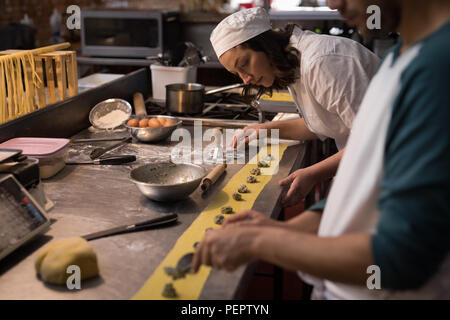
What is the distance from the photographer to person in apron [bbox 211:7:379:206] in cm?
169

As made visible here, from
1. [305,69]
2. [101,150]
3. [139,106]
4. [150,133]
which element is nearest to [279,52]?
[305,69]

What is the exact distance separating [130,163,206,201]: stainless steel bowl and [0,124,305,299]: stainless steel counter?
0.14ft

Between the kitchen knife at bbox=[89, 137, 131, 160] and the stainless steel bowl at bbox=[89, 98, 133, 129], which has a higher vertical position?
the stainless steel bowl at bbox=[89, 98, 133, 129]

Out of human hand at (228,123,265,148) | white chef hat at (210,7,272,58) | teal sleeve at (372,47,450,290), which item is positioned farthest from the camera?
human hand at (228,123,265,148)

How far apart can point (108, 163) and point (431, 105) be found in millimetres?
1410

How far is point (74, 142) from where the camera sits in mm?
2156

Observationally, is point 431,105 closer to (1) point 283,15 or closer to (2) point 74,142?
(2) point 74,142

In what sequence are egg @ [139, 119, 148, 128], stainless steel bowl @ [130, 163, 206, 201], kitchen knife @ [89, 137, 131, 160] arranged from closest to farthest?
1. stainless steel bowl @ [130, 163, 206, 201]
2. kitchen knife @ [89, 137, 131, 160]
3. egg @ [139, 119, 148, 128]

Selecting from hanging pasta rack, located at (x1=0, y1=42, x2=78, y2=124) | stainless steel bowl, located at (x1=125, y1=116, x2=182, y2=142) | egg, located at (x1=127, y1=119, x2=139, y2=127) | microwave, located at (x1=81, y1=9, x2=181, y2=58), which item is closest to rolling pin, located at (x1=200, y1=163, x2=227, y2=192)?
stainless steel bowl, located at (x1=125, y1=116, x2=182, y2=142)

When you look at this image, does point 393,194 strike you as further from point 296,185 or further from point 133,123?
point 133,123

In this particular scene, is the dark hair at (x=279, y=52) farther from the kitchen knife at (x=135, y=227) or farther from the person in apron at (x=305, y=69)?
the kitchen knife at (x=135, y=227)

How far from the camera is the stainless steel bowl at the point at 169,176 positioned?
4.85 ft

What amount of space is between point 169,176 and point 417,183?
3.49ft

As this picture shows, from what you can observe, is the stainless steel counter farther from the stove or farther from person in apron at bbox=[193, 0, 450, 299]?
the stove
